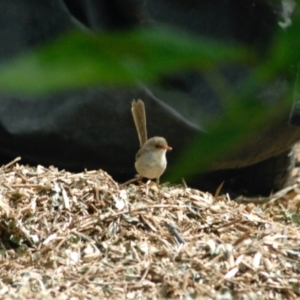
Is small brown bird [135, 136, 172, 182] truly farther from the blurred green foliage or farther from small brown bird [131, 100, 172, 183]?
the blurred green foliage

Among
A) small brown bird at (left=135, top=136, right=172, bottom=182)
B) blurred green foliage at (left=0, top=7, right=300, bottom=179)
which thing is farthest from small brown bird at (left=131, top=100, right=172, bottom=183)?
blurred green foliage at (left=0, top=7, right=300, bottom=179)

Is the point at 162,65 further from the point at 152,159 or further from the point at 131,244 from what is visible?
the point at 152,159

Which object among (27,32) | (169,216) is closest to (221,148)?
(169,216)

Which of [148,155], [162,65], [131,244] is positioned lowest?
[148,155]

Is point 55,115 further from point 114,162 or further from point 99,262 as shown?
point 99,262

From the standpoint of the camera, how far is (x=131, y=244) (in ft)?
9.56

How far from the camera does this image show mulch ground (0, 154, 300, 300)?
256 centimetres

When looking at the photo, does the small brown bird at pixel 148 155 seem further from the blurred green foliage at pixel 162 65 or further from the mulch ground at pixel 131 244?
the blurred green foliage at pixel 162 65

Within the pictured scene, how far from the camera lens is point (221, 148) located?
0.55 metres

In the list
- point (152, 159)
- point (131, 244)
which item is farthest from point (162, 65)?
point (152, 159)

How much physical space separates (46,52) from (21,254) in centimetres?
247

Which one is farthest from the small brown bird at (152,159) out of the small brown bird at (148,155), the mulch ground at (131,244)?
the mulch ground at (131,244)

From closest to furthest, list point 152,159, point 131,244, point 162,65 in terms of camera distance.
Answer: point 162,65
point 131,244
point 152,159

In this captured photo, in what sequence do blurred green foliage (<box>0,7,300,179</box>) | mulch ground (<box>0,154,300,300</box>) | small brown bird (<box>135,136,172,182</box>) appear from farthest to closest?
small brown bird (<box>135,136,172,182</box>) < mulch ground (<box>0,154,300,300</box>) < blurred green foliage (<box>0,7,300,179</box>)
